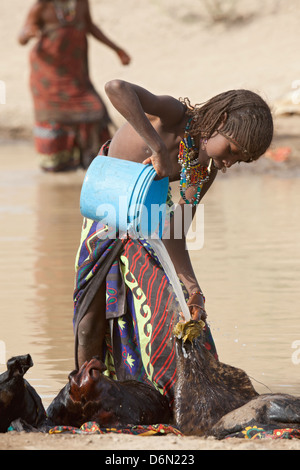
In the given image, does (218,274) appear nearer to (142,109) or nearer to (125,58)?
(142,109)

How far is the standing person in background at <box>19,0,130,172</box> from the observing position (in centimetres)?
1210

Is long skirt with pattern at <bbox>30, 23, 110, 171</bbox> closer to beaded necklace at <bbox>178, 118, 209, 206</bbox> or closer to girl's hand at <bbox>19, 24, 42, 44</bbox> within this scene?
girl's hand at <bbox>19, 24, 42, 44</bbox>

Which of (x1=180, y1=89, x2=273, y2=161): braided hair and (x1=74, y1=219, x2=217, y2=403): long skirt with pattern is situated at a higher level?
(x1=180, y1=89, x2=273, y2=161): braided hair

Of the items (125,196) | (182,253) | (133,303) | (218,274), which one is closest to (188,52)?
(218,274)

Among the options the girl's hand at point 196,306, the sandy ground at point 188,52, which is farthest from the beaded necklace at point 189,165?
the sandy ground at point 188,52

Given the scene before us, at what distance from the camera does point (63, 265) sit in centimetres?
775

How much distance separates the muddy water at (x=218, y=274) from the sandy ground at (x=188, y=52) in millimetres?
2688

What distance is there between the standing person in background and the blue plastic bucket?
25.8 feet

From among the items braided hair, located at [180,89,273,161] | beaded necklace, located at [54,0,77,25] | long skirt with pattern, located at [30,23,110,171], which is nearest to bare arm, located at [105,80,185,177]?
braided hair, located at [180,89,273,161]

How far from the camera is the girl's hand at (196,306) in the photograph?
4487 millimetres

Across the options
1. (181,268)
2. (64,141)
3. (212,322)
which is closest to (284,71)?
(64,141)

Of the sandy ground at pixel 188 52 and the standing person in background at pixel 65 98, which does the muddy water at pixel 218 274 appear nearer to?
the standing person in background at pixel 65 98

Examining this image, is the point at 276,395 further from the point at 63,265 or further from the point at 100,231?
the point at 63,265
